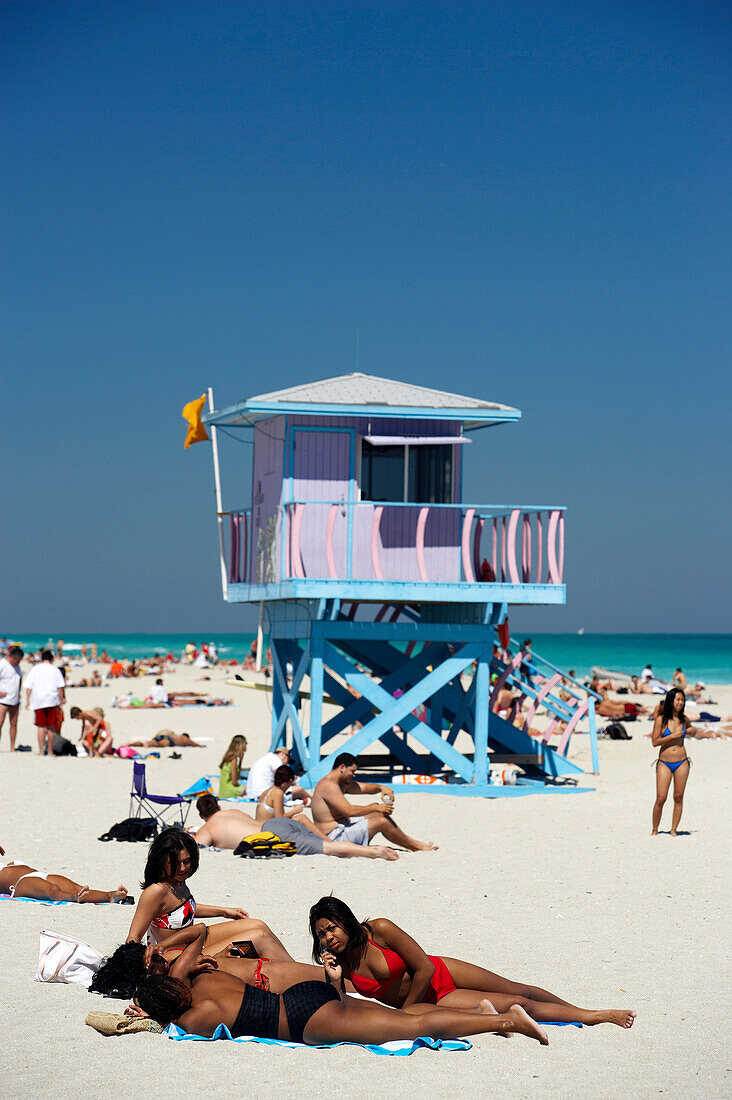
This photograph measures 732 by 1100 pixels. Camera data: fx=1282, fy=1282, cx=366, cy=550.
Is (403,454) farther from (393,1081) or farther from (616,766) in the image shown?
(393,1081)

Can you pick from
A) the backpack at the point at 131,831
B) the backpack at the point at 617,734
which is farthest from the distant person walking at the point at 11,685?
the backpack at the point at 617,734

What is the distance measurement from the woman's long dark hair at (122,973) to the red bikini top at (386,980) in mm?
1117

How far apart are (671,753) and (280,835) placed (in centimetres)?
385

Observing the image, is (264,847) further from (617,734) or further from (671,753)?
(617,734)

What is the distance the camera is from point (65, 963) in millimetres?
6809

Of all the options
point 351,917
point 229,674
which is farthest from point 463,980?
point 229,674

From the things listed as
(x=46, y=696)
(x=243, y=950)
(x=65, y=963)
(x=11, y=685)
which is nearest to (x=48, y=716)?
(x=46, y=696)

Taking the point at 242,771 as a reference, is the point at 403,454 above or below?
above

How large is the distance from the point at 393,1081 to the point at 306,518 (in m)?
10.2

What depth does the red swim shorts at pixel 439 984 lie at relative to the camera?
20.3 feet

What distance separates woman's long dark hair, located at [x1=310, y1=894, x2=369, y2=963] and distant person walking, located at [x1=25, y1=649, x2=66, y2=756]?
11926 millimetres

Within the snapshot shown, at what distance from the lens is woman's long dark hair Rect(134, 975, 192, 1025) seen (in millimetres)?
6066

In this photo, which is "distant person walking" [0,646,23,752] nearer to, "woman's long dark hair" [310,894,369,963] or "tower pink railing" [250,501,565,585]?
"tower pink railing" [250,501,565,585]

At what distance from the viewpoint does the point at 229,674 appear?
49.4 metres
